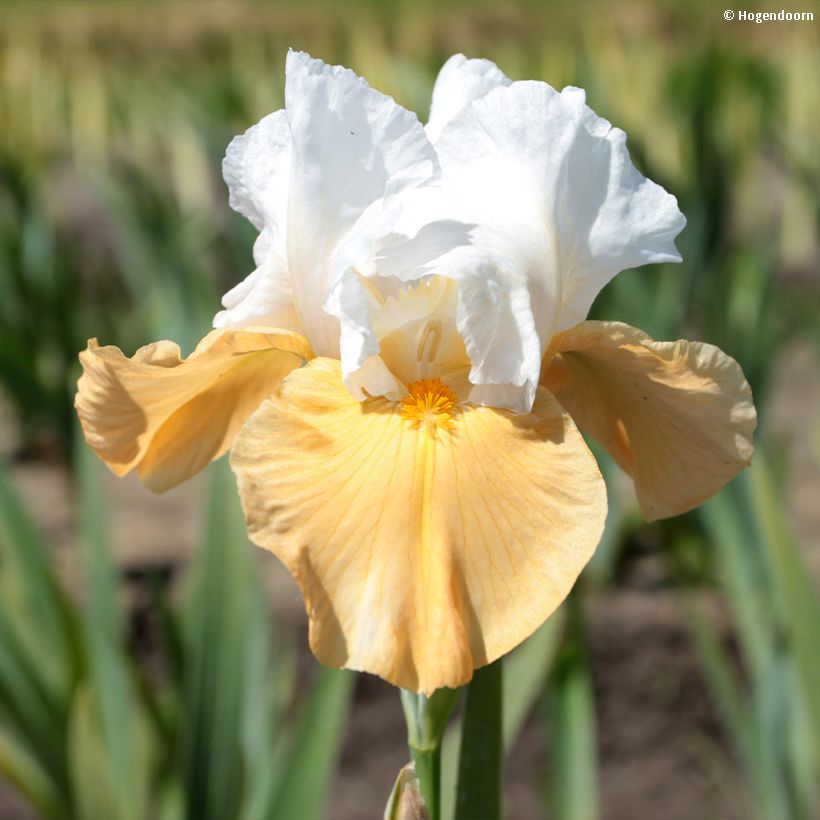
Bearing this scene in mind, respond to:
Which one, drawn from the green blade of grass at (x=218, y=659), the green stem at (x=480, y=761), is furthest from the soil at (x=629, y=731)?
the green stem at (x=480, y=761)

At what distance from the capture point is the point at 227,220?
6.41ft

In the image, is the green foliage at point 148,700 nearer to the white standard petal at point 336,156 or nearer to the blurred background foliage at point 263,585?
the blurred background foliage at point 263,585

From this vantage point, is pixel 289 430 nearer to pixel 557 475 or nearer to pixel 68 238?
pixel 557 475

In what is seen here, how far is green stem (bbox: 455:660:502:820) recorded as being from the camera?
579 mm

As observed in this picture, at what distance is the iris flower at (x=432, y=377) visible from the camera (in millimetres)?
460

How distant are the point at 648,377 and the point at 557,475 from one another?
0.10 metres

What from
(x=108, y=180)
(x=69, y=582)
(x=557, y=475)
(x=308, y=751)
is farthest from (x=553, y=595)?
(x=108, y=180)

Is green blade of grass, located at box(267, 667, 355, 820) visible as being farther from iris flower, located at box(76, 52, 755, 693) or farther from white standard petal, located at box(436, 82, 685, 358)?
white standard petal, located at box(436, 82, 685, 358)

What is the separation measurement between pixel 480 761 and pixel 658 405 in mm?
215

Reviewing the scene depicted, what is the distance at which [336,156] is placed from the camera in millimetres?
527

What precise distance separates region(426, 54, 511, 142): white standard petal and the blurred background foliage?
15.4 inches

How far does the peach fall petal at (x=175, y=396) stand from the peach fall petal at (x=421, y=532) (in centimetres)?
8

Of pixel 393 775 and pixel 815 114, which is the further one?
pixel 815 114

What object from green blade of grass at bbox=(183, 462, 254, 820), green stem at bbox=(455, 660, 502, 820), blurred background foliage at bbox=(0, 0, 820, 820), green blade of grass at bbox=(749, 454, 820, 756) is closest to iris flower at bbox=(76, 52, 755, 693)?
green stem at bbox=(455, 660, 502, 820)
